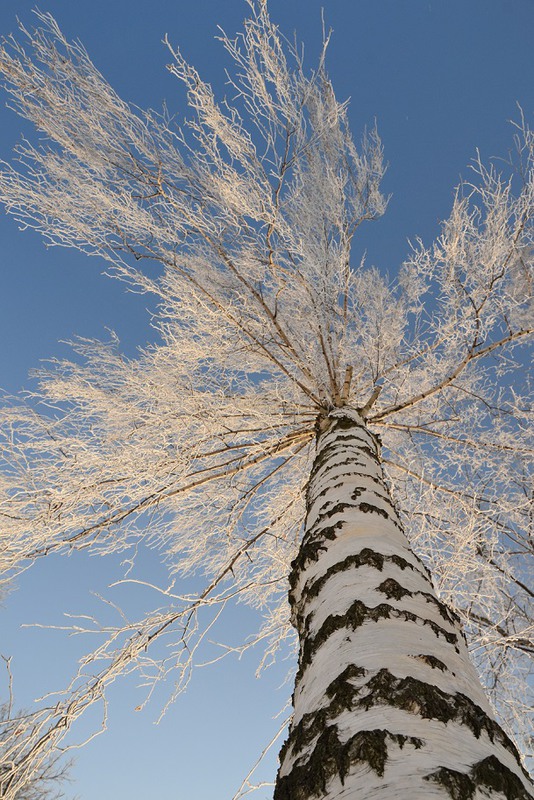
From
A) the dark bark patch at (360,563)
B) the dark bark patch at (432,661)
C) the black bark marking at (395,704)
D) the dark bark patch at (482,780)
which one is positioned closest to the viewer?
the dark bark patch at (482,780)

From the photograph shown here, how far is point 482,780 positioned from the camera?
0.74 metres

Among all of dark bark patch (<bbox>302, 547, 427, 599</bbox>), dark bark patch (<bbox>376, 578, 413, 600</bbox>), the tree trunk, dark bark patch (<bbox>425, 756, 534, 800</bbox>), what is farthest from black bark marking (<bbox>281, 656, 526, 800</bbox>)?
dark bark patch (<bbox>302, 547, 427, 599</bbox>)

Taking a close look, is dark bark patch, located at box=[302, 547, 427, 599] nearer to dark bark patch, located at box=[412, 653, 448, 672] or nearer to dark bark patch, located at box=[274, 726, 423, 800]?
dark bark patch, located at box=[412, 653, 448, 672]

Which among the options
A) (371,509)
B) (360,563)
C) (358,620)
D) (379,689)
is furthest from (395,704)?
(371,509)

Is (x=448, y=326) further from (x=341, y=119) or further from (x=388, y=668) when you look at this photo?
(x=388, y=668)

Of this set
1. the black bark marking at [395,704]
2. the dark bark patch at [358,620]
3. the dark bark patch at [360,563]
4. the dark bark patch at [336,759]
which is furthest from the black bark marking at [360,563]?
the dark bark patch at [336,759]

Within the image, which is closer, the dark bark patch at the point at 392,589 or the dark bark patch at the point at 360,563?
the dark bark patch at the point at 392,589

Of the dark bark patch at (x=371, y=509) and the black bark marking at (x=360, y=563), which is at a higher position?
the dark bark patch at (x=371, y=509)

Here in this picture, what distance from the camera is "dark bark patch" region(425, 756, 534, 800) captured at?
710 mm

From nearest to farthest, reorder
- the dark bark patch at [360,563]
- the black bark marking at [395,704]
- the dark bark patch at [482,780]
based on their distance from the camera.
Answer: the dark bark patch at [482,780]
the black bark marking at [395,704]
the dark bark patch at [360,563]

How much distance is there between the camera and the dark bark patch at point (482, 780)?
0.71 m

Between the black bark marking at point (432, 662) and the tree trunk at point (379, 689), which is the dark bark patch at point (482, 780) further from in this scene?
the black bark marking at point (432, 662)

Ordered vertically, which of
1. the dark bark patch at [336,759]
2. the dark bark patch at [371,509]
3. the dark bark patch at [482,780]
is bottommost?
the dark bark patch at [482,780]

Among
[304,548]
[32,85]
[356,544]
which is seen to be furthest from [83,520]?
[32,85]
